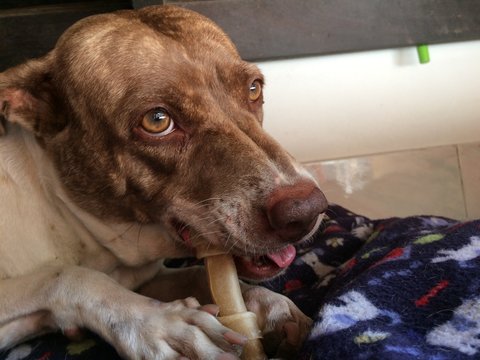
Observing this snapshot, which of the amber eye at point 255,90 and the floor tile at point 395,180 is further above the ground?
the amber eye at point 255,90

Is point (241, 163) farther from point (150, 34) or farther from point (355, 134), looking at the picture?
point (355, 134)

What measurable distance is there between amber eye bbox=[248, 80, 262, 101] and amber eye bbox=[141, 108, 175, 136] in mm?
326

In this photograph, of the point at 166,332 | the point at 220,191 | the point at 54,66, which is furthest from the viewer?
the point at 54,66

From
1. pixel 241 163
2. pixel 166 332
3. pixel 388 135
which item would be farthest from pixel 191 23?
pixel 388 135

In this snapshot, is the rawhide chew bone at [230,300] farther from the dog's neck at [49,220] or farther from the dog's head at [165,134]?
the dog's neck at [49,220]

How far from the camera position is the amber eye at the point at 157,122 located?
157 cm

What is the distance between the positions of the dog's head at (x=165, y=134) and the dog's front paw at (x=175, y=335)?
0.69ft

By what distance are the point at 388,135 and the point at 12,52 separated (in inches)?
81.3

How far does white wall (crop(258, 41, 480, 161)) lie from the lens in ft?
10.1

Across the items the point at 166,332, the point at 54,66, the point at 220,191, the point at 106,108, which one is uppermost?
the point at 54,66

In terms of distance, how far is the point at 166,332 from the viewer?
4.46 feet

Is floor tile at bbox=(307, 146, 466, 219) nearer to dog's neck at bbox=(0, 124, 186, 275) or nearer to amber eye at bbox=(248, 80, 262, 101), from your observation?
amber eye at bbox=(248, 80, 262, 101)

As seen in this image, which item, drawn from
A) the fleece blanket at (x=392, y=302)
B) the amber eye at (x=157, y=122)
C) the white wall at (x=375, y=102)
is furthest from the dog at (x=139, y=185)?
the white wall at (x=375, y=102)

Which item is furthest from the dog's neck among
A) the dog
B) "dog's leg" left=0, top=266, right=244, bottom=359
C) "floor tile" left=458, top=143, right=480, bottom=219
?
"floor tile" left=458, top=143, right=480, bottom=219
